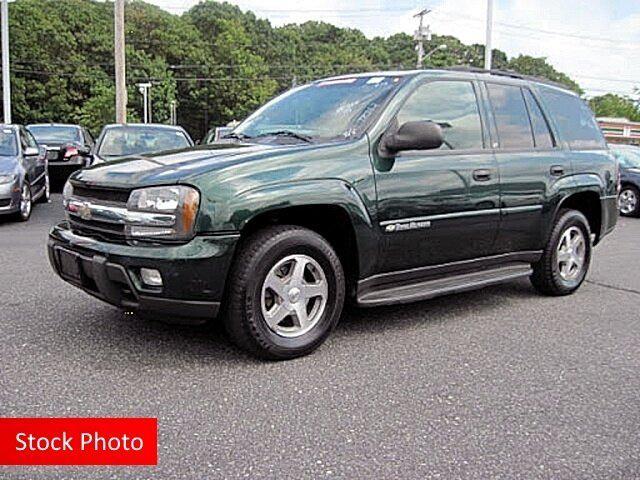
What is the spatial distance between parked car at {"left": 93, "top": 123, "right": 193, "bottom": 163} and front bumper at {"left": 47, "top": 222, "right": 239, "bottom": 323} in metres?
5.86

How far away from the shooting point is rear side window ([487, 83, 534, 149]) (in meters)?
5.03

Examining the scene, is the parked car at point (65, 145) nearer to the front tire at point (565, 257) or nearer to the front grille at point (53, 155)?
the front grille at point (53, 155)

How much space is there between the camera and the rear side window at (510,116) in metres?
5.03

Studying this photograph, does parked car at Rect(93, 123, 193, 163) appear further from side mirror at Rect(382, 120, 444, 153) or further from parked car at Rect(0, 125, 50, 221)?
side mirror at Rect(382, 120, 444, 153)

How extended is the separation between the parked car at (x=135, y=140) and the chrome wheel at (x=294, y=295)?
19.0 ft

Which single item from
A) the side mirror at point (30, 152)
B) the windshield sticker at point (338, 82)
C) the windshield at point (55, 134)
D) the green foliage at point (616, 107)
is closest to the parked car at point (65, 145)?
the windshield at point (55, 134)

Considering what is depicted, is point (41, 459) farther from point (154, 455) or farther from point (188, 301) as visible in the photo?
point (188, 301)

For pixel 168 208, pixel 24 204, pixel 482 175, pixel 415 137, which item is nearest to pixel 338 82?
pixel 415 137

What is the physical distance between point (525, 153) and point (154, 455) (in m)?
3.66

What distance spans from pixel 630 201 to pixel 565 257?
8963mm

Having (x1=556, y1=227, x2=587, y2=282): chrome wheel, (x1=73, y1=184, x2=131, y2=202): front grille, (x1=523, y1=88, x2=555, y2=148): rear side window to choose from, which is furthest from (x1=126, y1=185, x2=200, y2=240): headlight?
(x1=556, y1=227, x2=587, y2=282): chrome wheel

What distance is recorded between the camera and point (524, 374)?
375 cm

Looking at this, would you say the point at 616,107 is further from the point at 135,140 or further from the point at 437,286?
the point at 437,286

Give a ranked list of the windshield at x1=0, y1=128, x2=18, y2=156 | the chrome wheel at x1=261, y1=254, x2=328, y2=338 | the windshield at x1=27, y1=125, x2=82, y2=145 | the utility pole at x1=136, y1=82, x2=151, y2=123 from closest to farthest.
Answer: the chrome wheel at x1=261, y1=254, x2=328, y2=338, the windshield at x1=0, y1=128, x2=18, y2=156, the windshield at x1=27, y1=125, x2=82, y2=145, the utility pole at x1=136, y1=82, x2=151, y2=123
